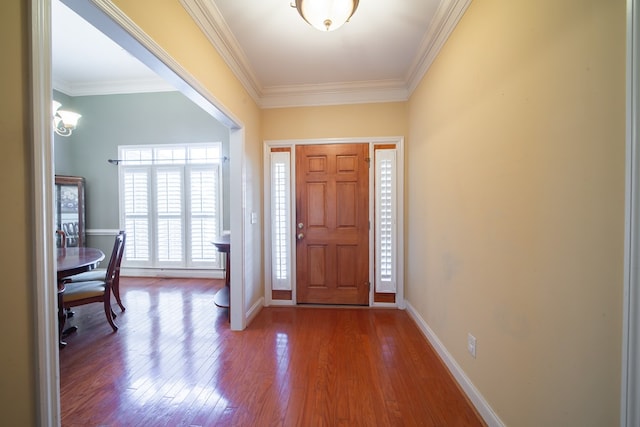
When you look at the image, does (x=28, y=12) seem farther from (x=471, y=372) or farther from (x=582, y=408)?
(x=471, y=372)

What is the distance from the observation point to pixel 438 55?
1966 millimetres

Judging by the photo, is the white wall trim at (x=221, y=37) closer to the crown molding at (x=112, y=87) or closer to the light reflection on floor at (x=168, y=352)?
the crown molding at (x=112, y=87)

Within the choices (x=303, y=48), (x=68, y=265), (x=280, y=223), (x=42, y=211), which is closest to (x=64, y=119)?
(x=68, y=265)

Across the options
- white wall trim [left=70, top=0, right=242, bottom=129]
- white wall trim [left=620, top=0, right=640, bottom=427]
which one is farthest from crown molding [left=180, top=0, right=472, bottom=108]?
white wall trim [left=620, top=0, right=640, bottom=427]

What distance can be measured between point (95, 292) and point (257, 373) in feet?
6.31

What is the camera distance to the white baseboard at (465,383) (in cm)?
131

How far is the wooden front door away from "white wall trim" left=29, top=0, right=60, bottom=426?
2272 mm

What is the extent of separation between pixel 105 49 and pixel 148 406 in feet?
13.2

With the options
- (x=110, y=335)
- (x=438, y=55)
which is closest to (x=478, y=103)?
(x=438, y=55)

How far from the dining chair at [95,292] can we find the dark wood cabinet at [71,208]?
6.98ft

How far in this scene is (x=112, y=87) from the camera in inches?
155

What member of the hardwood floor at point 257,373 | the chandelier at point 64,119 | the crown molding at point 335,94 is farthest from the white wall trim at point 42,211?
the chandelier at point 64,119

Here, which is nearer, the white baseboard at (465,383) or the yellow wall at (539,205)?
the yellow wall at (539,205)

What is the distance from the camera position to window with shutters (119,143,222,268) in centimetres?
407
